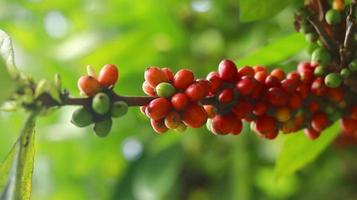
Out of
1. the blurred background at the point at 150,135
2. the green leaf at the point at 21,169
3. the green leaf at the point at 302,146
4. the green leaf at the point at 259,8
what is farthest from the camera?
the blurred background at the point at 150,135

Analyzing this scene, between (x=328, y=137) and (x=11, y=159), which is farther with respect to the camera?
(x=328, y=137)

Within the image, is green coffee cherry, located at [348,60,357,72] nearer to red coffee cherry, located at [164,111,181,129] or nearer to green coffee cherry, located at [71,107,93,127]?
red coffee cherry, located at [164,111,181,129]

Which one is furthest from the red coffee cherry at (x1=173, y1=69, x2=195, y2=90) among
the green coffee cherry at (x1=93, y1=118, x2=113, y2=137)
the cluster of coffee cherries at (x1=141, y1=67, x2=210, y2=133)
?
the green coffee cherry at (x1=93, y1=118, x2=113, y2=137)

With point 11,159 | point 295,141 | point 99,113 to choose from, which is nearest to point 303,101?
point 295,141

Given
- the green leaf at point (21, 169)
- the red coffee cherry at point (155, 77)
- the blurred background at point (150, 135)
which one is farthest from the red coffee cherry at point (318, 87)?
the blurred background at point (150, 135)

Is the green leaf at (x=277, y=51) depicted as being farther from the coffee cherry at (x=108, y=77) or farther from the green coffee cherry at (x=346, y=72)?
the coffee cherry at (x=108, y=77)

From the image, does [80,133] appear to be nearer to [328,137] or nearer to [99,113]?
[328,137]

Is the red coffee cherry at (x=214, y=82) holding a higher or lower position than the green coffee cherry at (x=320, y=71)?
higher
